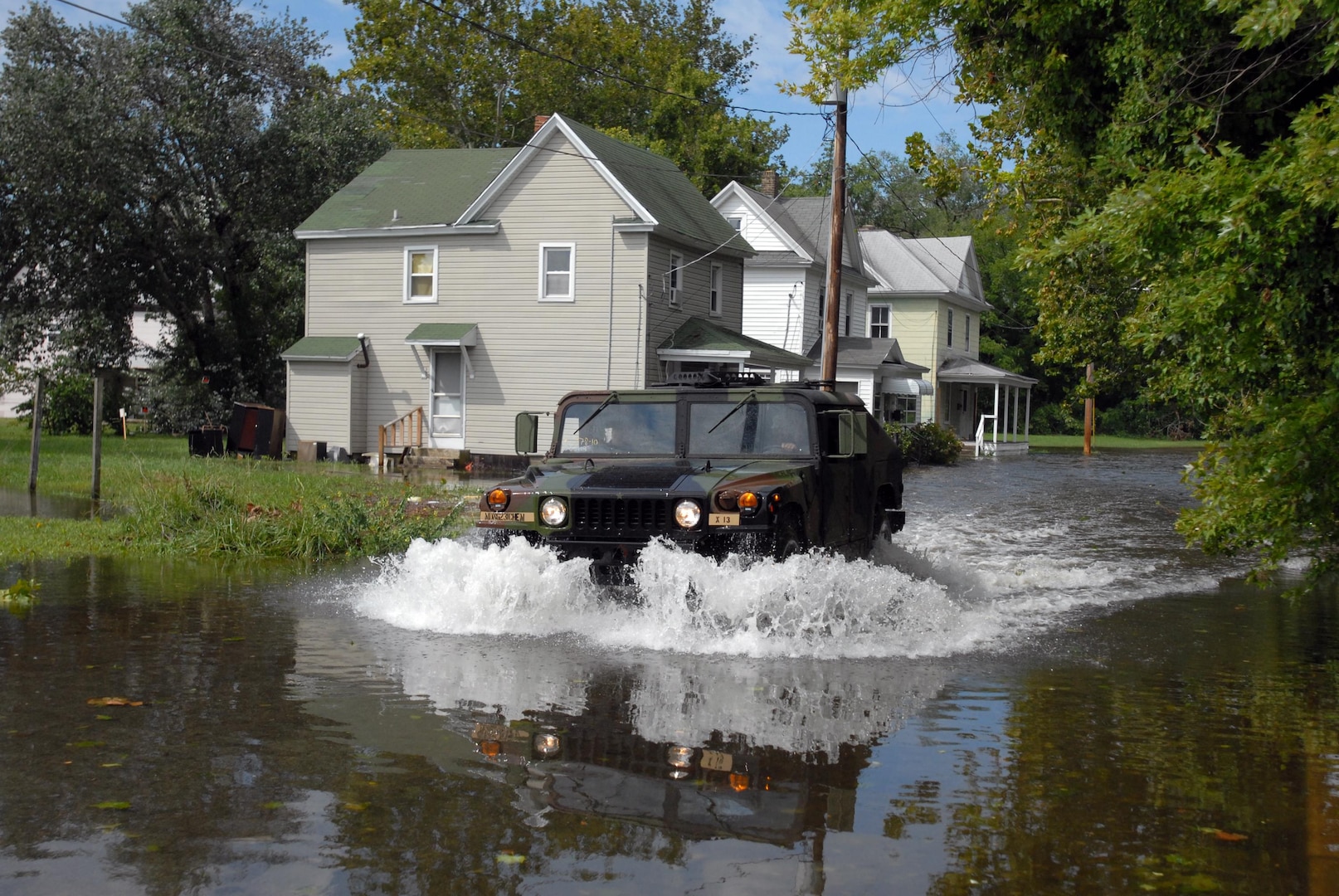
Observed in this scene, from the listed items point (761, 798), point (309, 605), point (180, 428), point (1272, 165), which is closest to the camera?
point (761, 798)

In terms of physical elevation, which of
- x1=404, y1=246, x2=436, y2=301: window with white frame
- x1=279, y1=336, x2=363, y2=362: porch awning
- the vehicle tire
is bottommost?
the vehicle tire

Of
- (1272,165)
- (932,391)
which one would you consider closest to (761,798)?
(1272,165)

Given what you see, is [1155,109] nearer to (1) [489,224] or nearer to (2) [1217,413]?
(2) [1217,413]

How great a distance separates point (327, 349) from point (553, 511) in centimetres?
2372

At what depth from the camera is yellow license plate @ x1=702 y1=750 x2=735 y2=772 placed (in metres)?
5.94

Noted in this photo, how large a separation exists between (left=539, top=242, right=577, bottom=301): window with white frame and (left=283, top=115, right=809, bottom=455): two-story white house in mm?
31

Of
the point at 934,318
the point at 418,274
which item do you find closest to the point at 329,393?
the point at 418,274

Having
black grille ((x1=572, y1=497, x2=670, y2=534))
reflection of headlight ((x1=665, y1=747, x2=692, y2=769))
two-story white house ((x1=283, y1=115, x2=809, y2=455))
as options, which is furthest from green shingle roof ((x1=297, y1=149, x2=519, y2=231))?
reflection of headlight ((x1=665, y1=747, x2=692, y2=769))

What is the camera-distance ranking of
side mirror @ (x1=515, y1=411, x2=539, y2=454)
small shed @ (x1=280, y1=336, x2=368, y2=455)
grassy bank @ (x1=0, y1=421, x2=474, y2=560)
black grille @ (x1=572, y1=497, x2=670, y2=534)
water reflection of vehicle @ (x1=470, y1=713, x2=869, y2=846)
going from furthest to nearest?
small shed @ (x1=280, y1=336, x2=368, y2=455) → grassy bank @ (x1=0, y1=421, x2=474, y2=560) → side mirror @ (x1=515, y1=411, x2=539, y2=454) → black grille @ (x1=572, y1=497, x2=670, y2=534) → water reflection of vehicle @ (x1=470, y1=713, x2=869, y2=846)

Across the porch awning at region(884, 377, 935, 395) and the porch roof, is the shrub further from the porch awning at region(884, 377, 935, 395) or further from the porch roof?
the porch roof

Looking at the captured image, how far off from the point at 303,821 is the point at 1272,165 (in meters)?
5.85

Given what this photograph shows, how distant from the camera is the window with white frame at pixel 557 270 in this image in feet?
100

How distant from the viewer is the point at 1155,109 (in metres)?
9.55

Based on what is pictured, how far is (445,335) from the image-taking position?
101ft
